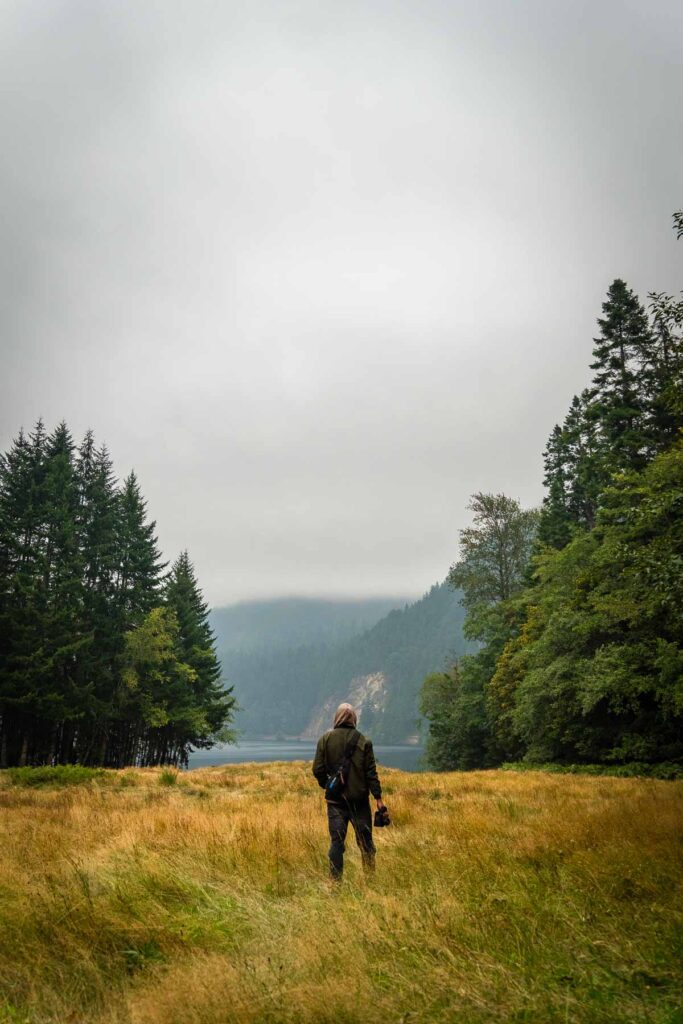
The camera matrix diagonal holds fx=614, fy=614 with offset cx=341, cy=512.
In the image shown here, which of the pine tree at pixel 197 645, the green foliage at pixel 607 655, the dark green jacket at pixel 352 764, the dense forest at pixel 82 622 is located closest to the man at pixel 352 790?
the dark green jacket at pixel 352 764

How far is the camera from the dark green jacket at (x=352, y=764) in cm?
739

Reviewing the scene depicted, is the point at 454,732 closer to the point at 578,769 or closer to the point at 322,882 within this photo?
the point at 578,769

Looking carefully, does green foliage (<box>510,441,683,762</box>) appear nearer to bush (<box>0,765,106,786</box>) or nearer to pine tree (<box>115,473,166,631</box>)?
bush (<box>0,765,106,786</box>)

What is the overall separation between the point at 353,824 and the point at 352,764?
2.15 feet

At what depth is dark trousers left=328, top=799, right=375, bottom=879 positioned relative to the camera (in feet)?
23.4

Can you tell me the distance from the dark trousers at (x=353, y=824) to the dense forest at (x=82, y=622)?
25.6 m

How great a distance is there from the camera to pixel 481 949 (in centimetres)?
432

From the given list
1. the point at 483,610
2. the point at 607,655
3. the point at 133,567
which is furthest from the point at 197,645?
the point at 607,655

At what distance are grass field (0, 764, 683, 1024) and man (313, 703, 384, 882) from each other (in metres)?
0.30

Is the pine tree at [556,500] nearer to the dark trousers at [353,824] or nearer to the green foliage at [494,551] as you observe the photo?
the green foliage at [494,551]

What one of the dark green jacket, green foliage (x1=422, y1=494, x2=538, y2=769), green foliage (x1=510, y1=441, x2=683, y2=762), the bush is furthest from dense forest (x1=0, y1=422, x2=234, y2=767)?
the dark green jacket

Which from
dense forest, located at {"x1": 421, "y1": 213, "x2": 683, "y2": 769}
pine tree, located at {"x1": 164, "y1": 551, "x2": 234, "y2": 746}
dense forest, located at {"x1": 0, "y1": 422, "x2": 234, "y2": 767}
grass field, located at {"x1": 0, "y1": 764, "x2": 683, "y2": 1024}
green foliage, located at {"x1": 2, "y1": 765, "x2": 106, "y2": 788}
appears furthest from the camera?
pine tree, located at {"x1": 164, "y1": 551, "x2": 234, "y2": 746}

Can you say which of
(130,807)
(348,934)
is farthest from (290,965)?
(130,807)

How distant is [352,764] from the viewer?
7527mm
